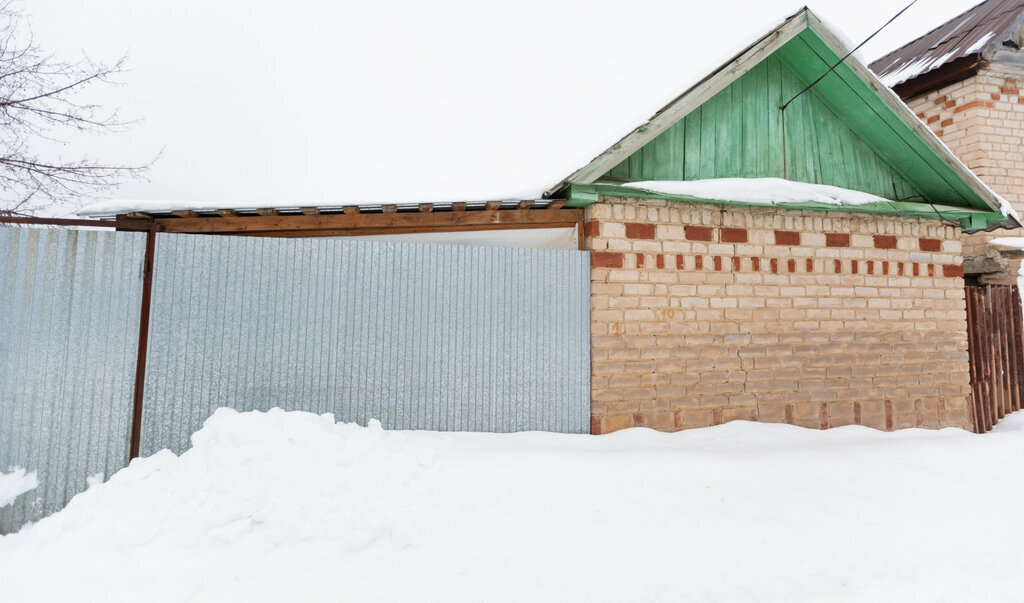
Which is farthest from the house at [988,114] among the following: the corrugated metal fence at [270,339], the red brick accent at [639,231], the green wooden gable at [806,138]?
the corrugated metal fence at [270,339]

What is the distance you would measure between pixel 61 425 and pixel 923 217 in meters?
8.93

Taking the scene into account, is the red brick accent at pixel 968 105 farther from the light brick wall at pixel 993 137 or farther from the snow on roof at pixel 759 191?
the snow on roof at pixel 759 191

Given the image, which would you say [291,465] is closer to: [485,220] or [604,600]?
[604,600]

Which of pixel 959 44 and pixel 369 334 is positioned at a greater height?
pixel 959 44

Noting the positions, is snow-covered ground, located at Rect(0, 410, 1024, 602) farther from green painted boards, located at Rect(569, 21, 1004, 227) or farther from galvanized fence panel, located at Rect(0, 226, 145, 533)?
green painted boards, located at Rect(569, 21, 1004, 227)

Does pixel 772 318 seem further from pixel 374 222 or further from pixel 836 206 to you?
pixel 374 222

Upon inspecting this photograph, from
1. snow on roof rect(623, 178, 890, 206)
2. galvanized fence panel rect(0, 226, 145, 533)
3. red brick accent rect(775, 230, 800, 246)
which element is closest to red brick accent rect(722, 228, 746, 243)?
snow on roof rect(623, 178, 890, 206)

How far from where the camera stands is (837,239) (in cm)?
564

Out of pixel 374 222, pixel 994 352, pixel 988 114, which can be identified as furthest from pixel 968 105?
pixel 374 222

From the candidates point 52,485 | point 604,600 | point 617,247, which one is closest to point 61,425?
point 52,485

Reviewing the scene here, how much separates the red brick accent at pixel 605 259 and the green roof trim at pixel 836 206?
52 centimetres

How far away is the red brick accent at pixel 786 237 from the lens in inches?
214

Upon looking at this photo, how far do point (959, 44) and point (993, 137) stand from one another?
1.85 meters

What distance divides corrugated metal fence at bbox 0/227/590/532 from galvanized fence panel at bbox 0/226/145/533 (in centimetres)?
1
